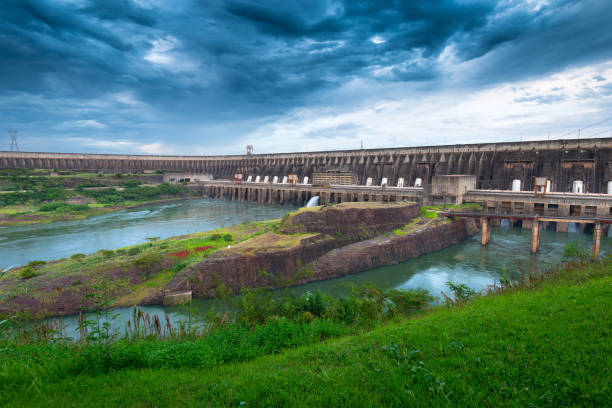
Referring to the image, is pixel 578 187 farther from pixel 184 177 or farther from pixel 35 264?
pixel 184 177

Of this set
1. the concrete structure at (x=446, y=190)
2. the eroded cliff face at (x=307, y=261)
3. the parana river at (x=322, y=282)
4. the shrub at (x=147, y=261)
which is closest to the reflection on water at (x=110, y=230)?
the parana river at (x=322, y=282)

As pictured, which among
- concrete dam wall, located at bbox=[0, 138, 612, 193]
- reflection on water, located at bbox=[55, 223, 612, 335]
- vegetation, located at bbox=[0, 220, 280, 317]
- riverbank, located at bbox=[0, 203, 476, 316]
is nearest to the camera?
vegetation, located at bbox=[0, 220, 280, 317]

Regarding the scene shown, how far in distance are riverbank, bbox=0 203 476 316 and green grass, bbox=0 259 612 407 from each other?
25.8 feet

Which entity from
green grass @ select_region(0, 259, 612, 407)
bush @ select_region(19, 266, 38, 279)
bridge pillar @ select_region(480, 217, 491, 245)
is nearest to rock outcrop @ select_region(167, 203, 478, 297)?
bridge pillar @ select_region(480, 217, 491, 245)

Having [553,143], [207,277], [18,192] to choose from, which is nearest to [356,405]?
[207,277]

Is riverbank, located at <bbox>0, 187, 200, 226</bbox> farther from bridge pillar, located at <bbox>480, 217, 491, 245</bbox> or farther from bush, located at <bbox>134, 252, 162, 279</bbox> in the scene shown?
bridge pillar, located at <bbox>480, 217, 491, 245</bbox>

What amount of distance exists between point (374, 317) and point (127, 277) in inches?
500

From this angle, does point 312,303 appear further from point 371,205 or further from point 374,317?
point 371,205

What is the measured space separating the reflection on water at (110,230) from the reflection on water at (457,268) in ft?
50.9

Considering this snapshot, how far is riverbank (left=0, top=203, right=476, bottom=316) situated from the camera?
14250 millimetres

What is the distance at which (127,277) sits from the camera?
51.9 feet

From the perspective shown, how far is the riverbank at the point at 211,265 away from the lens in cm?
1425

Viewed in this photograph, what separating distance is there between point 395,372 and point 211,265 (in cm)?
1253

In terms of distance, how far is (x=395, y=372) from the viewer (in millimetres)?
4938
